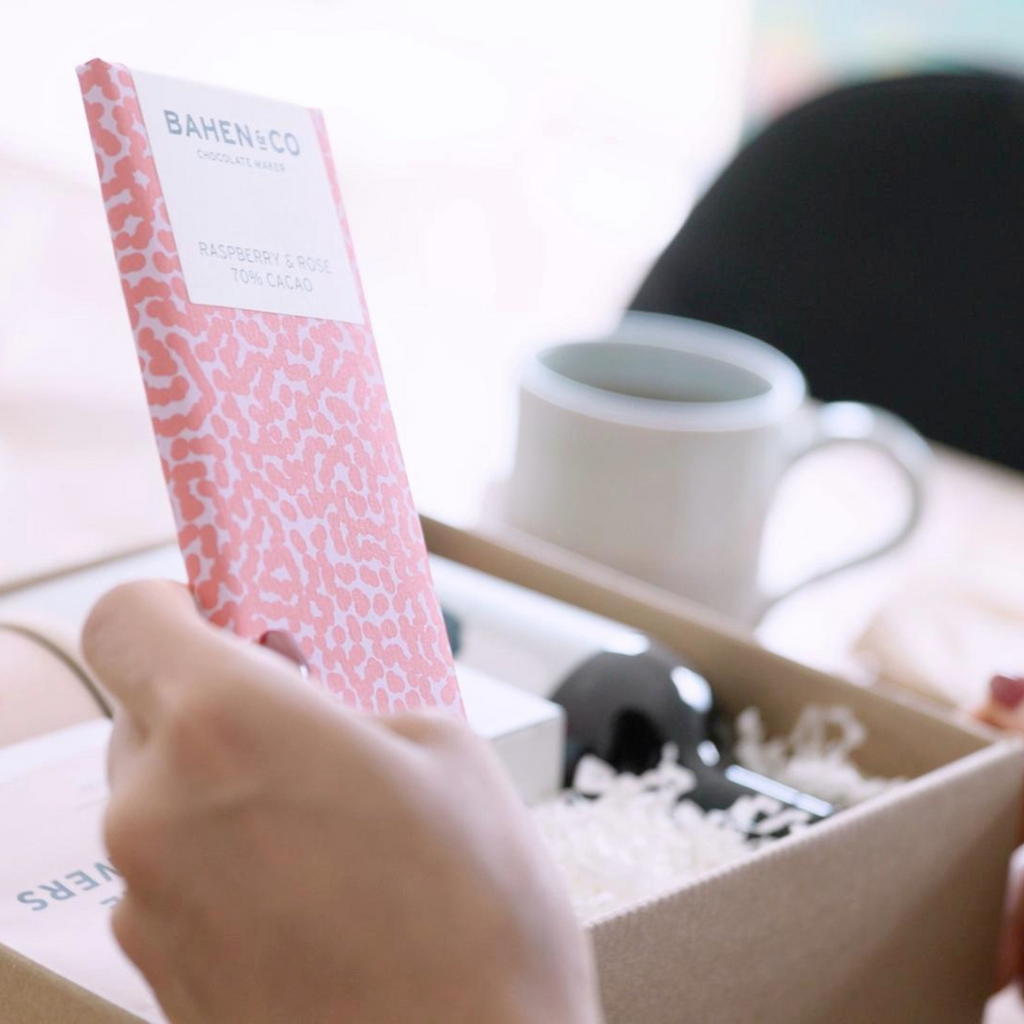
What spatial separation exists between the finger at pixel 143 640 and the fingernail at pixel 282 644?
18 millimetres

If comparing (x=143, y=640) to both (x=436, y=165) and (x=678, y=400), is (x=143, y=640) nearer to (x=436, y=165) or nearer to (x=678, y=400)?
(x=678, y=400)

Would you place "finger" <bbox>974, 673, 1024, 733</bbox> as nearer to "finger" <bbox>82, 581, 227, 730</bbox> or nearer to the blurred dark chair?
"finger" <bbox>82, 581, 227, 730</bbox>

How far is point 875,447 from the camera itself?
2.15ft

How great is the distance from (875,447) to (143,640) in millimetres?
482

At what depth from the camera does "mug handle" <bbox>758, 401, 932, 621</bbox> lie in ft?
2.09

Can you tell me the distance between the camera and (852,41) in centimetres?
373

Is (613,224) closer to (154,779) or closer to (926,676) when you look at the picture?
(926,676)

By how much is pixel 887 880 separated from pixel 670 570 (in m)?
0.22

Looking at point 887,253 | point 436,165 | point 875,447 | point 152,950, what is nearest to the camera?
point 152,950

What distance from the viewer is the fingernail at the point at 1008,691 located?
53cm

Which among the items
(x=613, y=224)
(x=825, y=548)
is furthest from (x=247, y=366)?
(x=613, y=224)

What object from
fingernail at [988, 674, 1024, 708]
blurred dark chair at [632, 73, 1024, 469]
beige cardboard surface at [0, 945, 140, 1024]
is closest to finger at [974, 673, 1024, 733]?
fingernail at [988, 674, 1024, 708]

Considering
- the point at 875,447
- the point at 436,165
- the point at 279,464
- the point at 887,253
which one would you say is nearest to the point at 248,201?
the point at 279,464

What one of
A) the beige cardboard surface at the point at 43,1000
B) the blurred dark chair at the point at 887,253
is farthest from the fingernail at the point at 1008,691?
the blurred dark chair at the point at 887,253
